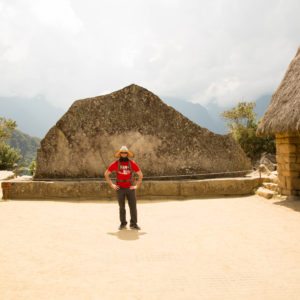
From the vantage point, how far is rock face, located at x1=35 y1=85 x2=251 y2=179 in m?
8.52

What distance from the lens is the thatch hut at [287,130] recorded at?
23.0 feet

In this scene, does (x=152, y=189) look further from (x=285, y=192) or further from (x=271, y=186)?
(x=285, y=192)

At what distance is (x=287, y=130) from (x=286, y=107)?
644mm

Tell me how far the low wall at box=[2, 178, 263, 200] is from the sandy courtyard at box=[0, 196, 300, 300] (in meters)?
1.48

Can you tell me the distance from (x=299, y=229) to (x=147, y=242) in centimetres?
223

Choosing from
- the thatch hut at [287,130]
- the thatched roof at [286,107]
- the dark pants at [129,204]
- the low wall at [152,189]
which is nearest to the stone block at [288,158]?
the thatch hut at [287,130]

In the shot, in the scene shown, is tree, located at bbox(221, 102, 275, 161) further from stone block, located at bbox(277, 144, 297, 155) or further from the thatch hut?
stone block, located at bbox(277, 144, 297, 155)

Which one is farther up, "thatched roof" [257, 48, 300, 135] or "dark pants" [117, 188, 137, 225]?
"thatched roof" [257, 48, 300, 135]

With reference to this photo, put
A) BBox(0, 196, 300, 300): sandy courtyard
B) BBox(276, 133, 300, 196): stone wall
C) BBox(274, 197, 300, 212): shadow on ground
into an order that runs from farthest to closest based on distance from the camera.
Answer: BBox(276, 133, 300, 196): stone wall < BBox(274, 197, 300, 212): shadow on ground < BBox(0, 196, 300, 300): sandy courtyard

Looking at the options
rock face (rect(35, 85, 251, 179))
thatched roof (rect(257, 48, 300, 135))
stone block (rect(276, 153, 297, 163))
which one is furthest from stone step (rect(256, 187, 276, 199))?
thatched roof (rect(257, 48, 300, 135))

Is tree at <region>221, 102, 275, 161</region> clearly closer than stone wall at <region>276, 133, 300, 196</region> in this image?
No

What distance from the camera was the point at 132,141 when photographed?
28.1 feet

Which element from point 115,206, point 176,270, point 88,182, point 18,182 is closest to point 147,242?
point 176,270

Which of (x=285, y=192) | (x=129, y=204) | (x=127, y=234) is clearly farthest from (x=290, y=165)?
(x=127, y=234)
